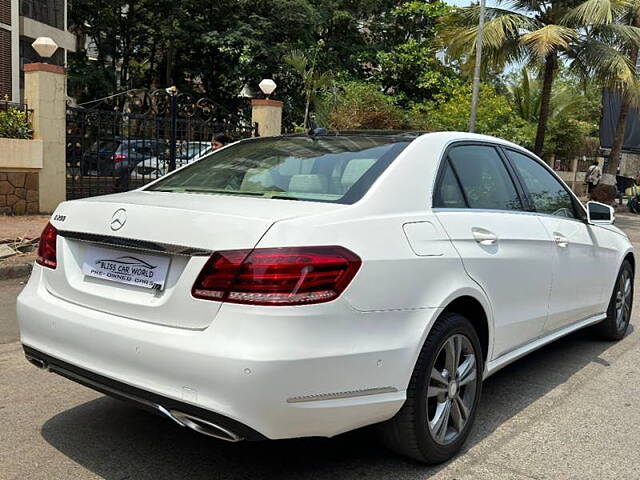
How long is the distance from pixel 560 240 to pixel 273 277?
251 cm

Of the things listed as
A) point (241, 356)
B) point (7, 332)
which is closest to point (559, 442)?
point (241, 356)

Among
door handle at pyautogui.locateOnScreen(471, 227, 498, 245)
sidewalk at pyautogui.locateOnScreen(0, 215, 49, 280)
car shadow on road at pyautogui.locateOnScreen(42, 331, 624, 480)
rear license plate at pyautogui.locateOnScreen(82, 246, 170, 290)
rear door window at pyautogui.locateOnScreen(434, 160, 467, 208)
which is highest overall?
rear door window at pyautogui.locateOnScreen(434, 160, 467, 208)

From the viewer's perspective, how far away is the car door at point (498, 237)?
3359 mm

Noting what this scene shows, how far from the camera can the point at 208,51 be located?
27969mm

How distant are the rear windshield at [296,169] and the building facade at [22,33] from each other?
18.2m

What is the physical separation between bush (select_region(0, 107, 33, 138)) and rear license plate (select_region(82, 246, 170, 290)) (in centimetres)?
824

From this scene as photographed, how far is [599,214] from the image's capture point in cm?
506

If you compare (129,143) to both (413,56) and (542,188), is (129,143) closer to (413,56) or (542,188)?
(542,188)

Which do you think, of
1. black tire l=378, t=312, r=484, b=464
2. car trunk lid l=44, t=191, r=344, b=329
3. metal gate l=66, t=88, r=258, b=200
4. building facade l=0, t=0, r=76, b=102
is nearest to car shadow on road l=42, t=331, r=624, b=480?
black tire l=378, t=312, r=484, b=464

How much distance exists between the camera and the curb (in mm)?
7234

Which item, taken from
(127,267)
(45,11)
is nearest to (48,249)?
(127,267)

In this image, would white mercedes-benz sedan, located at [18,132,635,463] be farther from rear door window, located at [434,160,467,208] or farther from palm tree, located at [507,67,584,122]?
palm tree, located at [507,67,584,122]

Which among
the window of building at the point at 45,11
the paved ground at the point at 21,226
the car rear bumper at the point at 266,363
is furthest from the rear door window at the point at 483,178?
the window of building at the point at 45,11

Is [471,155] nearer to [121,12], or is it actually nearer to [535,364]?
[535,364]
